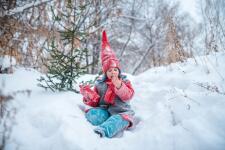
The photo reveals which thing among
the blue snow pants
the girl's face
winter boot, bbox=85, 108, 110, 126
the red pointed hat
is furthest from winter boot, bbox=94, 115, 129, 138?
the red pointed hat

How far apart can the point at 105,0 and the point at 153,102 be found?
193 inches

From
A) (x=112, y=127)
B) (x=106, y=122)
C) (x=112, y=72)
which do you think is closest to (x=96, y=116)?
(x=106, y=122)

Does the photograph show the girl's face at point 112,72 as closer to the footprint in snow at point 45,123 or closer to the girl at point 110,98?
the girl at point 110,98

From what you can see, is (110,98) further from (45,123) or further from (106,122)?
(45,123)

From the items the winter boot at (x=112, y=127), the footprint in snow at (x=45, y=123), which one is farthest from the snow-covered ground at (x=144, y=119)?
the winter boot at (x=112, y=127)

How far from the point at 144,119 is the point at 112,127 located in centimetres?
64

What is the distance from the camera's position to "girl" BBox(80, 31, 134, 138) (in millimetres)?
3348

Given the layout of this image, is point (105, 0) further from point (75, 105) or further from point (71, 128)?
point (71, 128)

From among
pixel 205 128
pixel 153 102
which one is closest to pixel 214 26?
pixel 153 102

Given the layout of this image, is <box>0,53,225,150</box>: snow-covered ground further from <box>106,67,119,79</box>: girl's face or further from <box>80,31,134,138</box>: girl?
<box>106,67,119,79</box>: girl's face

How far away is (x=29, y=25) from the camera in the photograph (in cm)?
533

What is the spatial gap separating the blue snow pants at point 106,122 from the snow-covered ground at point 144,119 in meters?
0.13

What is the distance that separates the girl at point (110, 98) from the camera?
3.35 meters

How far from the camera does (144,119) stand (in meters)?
3.56
